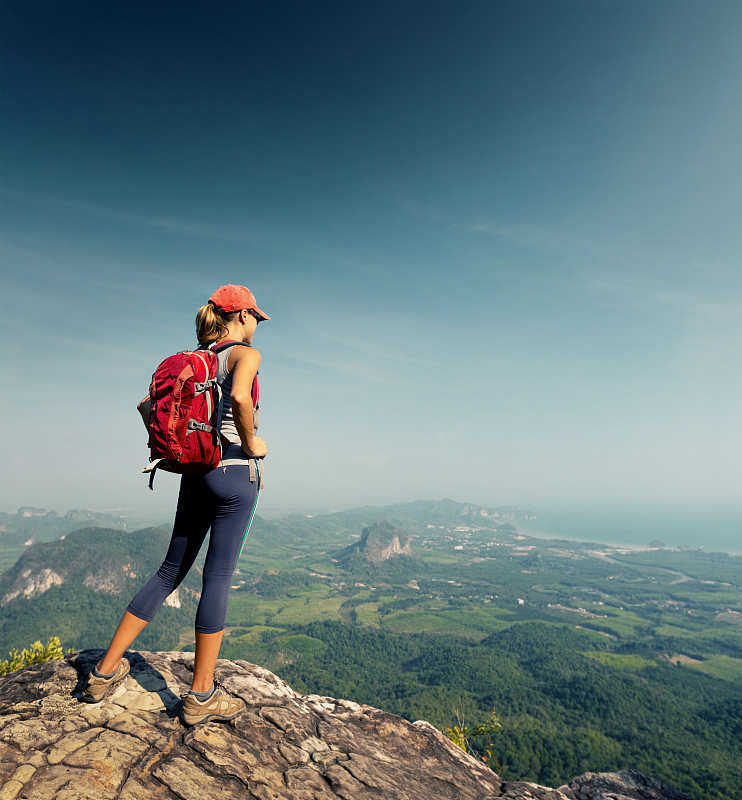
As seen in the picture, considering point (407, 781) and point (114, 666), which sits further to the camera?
point (407, 781)

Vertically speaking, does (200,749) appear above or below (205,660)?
below

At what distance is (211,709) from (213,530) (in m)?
1.70

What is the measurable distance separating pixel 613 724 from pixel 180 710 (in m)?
110

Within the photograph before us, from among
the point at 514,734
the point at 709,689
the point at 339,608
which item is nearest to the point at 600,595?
the point at 709,689

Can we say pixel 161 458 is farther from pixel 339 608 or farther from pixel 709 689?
pixel 339 608

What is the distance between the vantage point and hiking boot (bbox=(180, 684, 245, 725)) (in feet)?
11.4

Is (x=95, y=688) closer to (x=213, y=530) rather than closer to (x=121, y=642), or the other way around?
(x=121, y=642)

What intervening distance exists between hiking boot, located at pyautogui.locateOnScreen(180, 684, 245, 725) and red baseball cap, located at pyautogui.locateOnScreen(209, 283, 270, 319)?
3505mm

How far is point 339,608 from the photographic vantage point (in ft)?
545

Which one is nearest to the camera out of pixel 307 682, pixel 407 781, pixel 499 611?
pixel 407 781

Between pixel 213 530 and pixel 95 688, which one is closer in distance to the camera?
pixel 213 530

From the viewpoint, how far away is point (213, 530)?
11.1ft

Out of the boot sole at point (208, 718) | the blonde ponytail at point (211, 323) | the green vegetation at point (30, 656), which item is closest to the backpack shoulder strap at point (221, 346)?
the blonde ponytail at point (211, 323)

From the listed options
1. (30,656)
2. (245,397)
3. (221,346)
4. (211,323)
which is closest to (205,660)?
(245,397)
